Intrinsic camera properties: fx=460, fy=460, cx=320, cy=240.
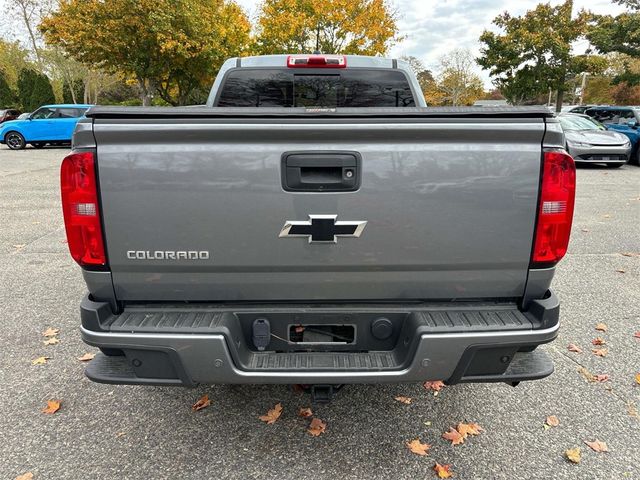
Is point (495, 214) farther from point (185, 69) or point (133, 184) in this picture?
point (185, 69)

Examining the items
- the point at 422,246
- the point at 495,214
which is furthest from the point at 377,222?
the point at 495,214

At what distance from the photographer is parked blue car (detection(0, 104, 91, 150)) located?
18516mm

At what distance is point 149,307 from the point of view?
7.29 feet

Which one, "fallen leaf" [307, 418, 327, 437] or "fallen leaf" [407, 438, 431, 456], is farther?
"fallen leaf" [307, 418, 327, 437]

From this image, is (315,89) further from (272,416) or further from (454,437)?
(454,437)

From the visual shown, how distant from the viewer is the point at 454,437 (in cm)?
263

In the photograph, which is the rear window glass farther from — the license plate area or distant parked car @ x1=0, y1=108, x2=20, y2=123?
distant parked car @ x1=0, y1=108, x2=20, y2=123

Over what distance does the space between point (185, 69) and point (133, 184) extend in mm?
23461

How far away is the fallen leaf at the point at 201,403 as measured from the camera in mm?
2889

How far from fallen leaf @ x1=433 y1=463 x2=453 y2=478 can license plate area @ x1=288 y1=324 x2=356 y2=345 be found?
0.83 meters

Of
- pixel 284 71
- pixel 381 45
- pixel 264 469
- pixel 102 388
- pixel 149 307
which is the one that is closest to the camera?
pixel 149 307

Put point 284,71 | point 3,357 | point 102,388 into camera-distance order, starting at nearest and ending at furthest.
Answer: point 102,388, point 3,357, point 284,71

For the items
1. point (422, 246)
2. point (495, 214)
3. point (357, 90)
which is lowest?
point (422, 246)

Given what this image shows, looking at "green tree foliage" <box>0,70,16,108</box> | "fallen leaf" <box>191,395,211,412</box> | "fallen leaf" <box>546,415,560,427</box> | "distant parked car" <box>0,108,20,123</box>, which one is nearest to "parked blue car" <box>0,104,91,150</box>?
"distant parked car" <box>0,108,20,123</box>
